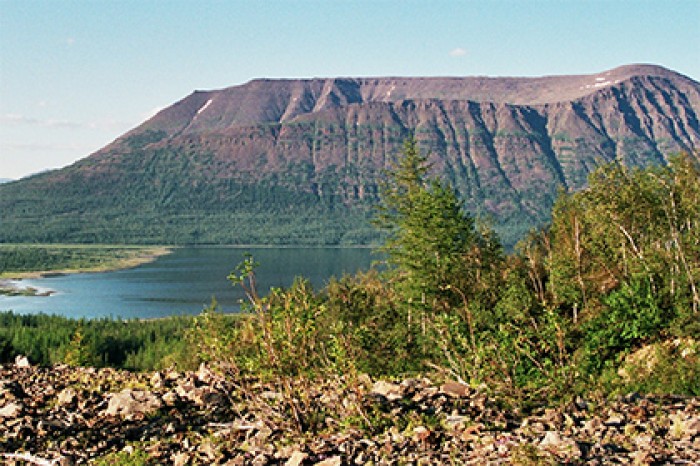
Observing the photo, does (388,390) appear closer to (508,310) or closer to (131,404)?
(131,404)

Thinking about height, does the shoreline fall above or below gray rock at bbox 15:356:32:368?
below

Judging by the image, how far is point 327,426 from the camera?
898 cm

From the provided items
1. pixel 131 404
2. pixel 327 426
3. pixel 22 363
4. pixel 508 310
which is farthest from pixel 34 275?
pixel 327 426

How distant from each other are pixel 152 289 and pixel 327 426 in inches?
5241

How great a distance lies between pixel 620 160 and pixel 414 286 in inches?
326

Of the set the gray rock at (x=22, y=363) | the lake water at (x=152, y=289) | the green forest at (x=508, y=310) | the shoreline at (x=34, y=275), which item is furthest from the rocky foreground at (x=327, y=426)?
the shoreline at (x=34, y=275)

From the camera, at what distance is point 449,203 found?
27.6 meters

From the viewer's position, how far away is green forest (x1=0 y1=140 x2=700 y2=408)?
9.54 m

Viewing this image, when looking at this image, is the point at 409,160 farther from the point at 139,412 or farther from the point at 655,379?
the point at 139,412

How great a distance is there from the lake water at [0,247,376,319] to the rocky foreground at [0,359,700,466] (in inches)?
2719

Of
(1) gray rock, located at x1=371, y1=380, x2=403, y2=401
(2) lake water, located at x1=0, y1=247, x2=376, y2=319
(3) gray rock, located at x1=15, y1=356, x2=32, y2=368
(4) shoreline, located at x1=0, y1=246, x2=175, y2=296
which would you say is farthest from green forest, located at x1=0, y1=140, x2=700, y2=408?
(4) shoreline, located at x1=0, y1=246, x2=175, y2=296

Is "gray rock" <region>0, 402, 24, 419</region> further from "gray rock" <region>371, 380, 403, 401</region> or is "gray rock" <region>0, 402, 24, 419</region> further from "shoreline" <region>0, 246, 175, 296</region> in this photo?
"shoreline" <region>0, 246, 175, 296</region>

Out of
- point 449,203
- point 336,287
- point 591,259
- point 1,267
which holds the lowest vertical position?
point 1,267

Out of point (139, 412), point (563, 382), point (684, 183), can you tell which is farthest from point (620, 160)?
point (139, 412)
